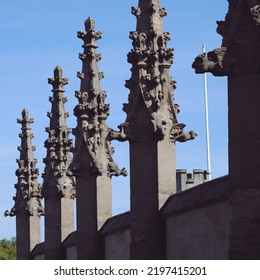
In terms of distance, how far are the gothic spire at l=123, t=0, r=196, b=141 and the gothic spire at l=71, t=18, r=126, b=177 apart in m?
5.16

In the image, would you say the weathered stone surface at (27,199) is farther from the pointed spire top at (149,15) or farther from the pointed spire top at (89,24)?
the pointed spire top at (149,15)

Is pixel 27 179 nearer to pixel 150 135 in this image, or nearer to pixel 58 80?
pixel 58 80

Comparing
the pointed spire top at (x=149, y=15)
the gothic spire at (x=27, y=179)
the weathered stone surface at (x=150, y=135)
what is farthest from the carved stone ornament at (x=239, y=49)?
the gothic spire at (x=27, y=179)

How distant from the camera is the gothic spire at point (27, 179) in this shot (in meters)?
42.3

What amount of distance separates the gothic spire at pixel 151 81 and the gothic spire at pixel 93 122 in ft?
16.9

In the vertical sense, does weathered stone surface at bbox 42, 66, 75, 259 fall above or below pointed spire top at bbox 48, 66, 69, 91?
below

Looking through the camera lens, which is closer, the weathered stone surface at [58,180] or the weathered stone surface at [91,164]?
the weathered stone surface at [91,164]

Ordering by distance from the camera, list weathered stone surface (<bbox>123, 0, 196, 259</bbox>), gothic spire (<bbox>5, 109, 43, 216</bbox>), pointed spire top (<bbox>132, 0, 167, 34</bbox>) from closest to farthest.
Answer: weathered stone surface (<bbox>123, 0, 196, 259</bbox>)
pointed spire top (<bbox>132, 0, 167, 34</bbox>)
gothic spire (<bbox>5, 109, 43, 216</bbox>)

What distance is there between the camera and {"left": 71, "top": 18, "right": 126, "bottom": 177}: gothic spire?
30781mm

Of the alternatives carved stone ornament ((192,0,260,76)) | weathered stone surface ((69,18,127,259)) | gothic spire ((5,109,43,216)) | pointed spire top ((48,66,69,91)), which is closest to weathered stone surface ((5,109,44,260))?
gothic spire ((5,109,43,216))

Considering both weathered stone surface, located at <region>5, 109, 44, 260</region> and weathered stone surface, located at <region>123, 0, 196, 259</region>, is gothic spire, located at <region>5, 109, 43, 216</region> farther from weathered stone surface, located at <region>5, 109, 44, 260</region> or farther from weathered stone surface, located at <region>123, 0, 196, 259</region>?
weathered stone surface, located at <region>123, 0, 196, 259</region>

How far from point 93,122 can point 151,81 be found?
5.69 meters
